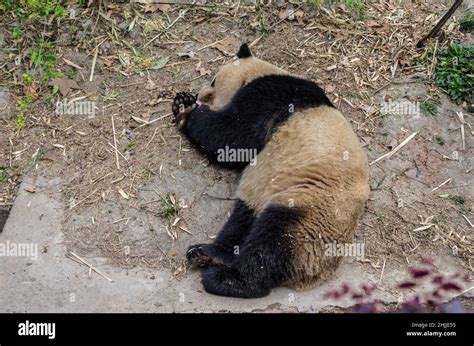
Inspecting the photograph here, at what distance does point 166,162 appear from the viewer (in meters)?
6.14

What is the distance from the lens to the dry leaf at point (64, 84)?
6.67 m

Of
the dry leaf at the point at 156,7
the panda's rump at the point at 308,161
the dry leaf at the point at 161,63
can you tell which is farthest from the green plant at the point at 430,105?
the dry leaf at the point at 156,7

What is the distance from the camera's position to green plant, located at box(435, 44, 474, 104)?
6.80m

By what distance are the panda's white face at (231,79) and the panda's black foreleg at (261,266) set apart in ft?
5.27

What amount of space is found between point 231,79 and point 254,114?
0.61 m

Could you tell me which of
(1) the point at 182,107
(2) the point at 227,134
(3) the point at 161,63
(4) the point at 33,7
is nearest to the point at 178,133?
(1) the point at 182,107

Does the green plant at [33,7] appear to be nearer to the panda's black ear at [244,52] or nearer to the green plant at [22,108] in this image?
the green plant at [22,108]

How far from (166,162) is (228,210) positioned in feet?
2.74

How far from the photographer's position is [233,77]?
622 centimetres

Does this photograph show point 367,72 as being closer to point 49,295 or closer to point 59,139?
point 59,139

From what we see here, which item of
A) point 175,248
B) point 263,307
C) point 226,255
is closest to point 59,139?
point 175,248

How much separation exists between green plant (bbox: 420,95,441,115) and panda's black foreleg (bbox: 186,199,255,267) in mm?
2504

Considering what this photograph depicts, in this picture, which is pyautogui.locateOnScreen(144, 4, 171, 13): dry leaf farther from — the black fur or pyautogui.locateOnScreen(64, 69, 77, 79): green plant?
the black fur

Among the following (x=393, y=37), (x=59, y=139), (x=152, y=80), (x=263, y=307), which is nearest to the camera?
(x=263, y=307)
